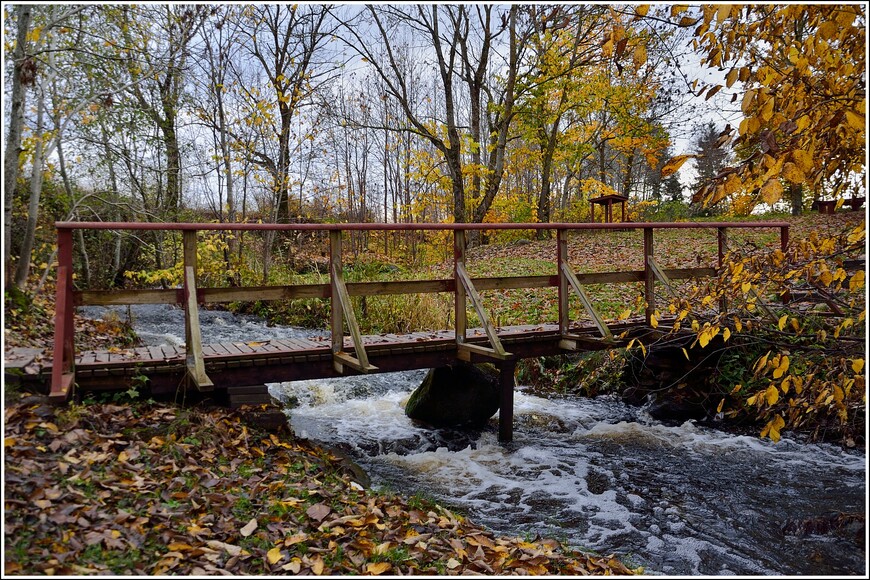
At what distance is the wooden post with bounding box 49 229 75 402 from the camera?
154 inches

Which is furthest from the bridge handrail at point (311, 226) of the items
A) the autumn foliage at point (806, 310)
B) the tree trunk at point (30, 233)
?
the autumn foliage at point (806, 310)

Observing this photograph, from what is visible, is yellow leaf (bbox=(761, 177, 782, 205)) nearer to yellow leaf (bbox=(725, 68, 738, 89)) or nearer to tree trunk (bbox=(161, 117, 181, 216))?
yellow leaf (bbox=(725, 68, 738, 89))

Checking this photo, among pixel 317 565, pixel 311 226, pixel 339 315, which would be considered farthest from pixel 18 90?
pixel 317 565

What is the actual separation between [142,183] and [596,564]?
10.3 meters

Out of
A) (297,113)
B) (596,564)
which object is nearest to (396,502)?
(596,564)

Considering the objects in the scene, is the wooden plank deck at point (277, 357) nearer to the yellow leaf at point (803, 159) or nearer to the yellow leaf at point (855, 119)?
the yellow leaf at point (803, 159)

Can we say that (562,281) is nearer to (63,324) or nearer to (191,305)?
(191,305)

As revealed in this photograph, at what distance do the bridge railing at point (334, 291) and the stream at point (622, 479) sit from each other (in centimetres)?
125

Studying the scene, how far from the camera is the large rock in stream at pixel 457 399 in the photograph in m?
7.16

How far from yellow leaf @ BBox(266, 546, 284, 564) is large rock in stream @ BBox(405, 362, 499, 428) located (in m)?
4.13

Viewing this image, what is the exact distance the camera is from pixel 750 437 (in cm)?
680

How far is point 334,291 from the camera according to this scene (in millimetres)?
5121

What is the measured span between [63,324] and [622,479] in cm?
492

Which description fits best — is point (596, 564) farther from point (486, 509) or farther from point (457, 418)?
point (457, 418)
